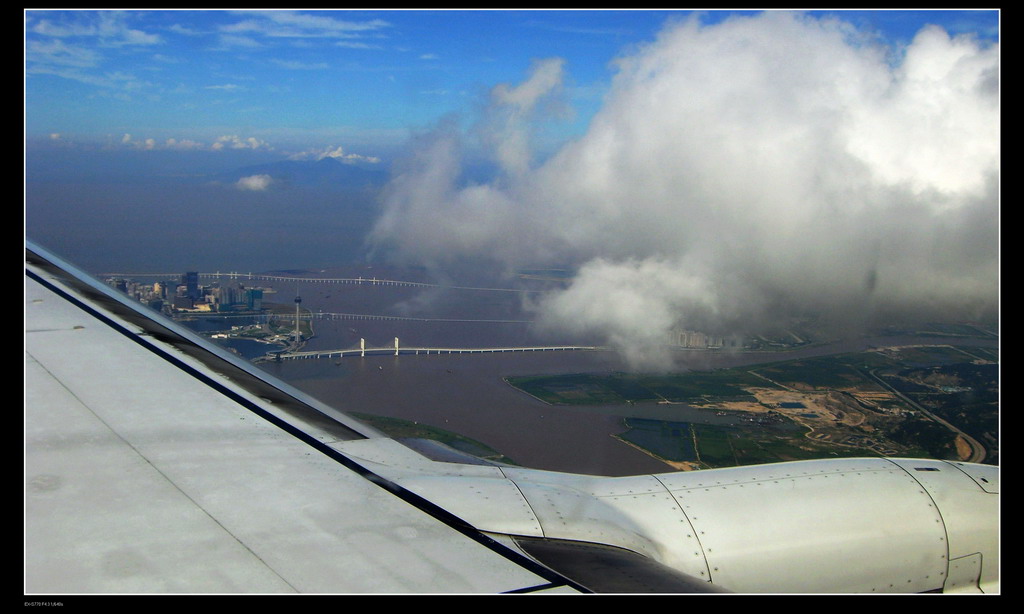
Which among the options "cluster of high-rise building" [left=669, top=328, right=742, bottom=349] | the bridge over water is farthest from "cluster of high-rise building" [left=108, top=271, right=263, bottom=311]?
"cluster of high-rise building" [left=669, top=328, right=742, bottom=349]

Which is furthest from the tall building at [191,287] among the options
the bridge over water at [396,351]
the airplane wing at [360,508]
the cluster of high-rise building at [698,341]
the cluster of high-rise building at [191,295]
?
the airplane wing at [360,508]

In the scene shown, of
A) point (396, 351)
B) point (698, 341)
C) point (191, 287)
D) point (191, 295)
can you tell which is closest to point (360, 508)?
point (396, 351)

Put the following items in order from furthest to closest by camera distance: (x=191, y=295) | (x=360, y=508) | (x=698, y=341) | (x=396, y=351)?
(x=698, y=341) < (x=396, y=351) < (x=191, y=295) < (x=360, y=508)

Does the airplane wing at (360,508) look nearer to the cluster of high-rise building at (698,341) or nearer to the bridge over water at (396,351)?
the bridge over water at (396,351)

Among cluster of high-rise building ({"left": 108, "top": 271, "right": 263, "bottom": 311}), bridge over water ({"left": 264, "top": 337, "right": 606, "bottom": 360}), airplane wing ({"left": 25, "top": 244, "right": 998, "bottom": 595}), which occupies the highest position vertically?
cluster of high-rise building ({"left": 108, "top": 271, "right": 263, "bottom": 311})

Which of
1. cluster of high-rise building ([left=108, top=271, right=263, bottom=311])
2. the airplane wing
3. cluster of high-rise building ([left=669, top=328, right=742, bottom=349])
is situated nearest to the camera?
the airplane wing

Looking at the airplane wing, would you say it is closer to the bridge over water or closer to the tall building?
the bridge over water

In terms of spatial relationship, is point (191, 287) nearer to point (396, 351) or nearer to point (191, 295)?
point (191, 295)
